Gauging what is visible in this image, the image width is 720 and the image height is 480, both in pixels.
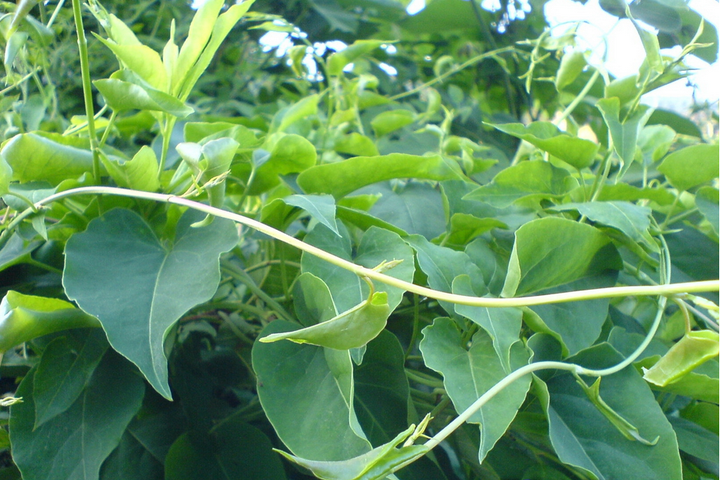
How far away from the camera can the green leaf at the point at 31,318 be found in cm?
26

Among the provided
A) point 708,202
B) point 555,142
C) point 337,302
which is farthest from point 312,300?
point 708,202

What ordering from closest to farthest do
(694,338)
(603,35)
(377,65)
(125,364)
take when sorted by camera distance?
(694,338)
(125,364)
(603,35)
(377,65)

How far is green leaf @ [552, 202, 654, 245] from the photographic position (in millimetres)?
319

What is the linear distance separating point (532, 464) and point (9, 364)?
385 mm

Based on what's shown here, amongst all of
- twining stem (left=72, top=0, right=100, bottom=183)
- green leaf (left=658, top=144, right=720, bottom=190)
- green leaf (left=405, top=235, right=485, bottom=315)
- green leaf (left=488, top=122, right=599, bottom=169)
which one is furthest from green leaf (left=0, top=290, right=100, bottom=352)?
green leaf (left=658, top=144, right=720, bottom=190)

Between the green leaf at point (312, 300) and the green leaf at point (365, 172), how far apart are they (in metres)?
0.08

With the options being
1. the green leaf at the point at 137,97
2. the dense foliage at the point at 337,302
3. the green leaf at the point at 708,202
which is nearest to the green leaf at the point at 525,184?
the dense foliage at the point at 337,302

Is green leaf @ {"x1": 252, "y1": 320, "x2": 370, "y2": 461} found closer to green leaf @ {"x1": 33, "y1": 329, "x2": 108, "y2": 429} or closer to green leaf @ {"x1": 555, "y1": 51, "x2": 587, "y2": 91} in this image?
green leaf @ {"x1": 33, "y1": 329, "x2": 108, "y2": 429}

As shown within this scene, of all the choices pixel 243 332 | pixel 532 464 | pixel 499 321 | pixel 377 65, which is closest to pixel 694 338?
pixel 499 321

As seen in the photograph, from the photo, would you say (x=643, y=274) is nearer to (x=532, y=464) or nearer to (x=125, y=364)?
(x=532, y=464)

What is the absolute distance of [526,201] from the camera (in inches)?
16.4

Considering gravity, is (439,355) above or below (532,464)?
above

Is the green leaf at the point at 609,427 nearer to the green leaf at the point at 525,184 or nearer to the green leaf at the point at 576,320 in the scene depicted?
the green leaf at the point at 576,320

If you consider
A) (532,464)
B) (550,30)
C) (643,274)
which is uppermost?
(550,30)
